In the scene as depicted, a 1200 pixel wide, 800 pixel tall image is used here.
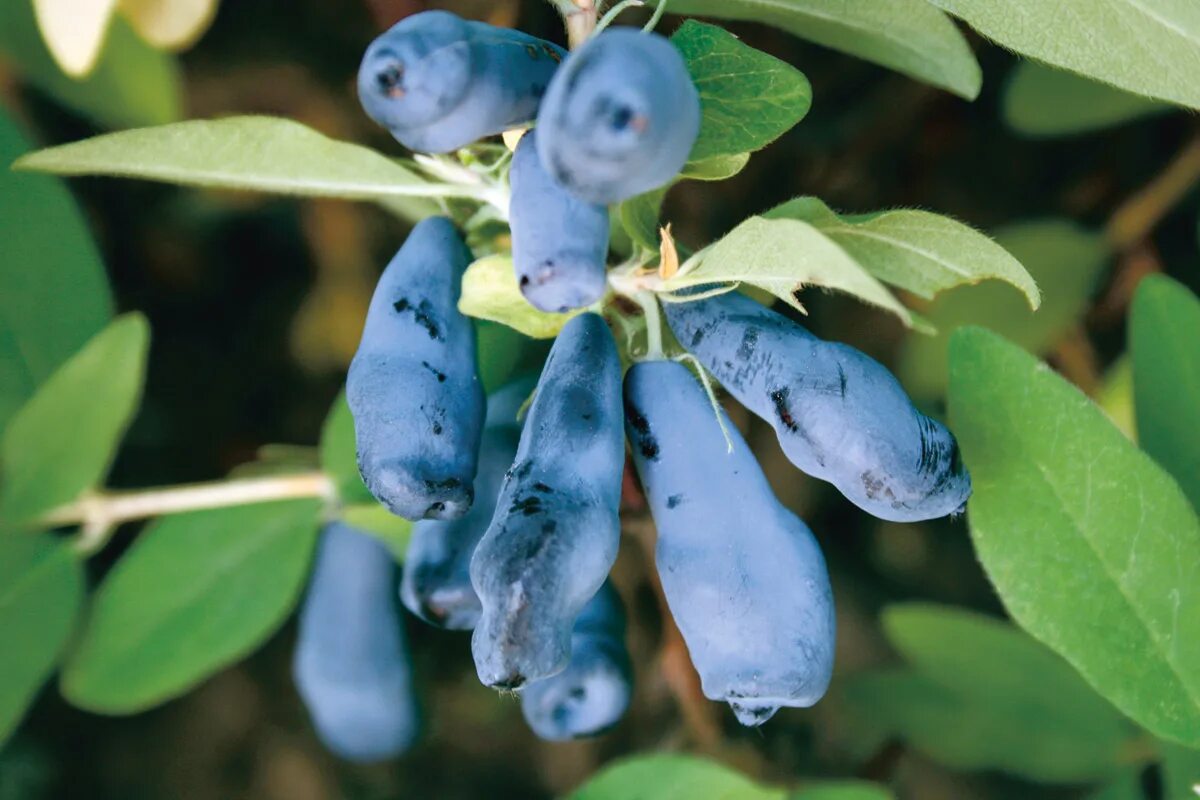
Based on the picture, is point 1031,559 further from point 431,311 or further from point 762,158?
point 762,158

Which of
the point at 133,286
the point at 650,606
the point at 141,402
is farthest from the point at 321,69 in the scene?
the point at 650,606

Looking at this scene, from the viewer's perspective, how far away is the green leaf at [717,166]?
57cm

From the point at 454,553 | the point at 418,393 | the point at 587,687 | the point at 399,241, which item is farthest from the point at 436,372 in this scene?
the point at 399,241

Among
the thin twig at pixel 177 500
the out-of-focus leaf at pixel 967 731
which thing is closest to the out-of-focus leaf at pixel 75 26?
the thin twig at pixel 177 500

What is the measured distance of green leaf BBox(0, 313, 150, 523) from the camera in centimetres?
88

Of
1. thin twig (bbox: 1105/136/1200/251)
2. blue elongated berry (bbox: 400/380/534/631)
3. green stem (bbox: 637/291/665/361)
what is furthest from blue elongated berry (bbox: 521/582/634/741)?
thin twig (bbox: 1105/136/1200/251)

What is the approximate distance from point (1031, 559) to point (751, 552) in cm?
25

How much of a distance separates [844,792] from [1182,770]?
263mm

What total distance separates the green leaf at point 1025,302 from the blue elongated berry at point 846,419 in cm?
65

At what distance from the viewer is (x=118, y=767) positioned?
1.52 meters

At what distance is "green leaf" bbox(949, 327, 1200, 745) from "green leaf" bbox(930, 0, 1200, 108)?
17 cm

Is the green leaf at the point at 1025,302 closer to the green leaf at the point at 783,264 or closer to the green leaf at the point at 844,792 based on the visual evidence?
the green leaf at the point at 844,792

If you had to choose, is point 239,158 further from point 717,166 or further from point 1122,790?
point 1122,790

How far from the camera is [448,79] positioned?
489 millimetres
